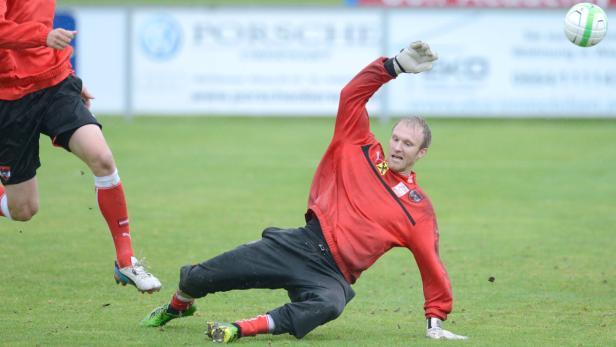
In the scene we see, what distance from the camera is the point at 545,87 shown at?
2216 cm

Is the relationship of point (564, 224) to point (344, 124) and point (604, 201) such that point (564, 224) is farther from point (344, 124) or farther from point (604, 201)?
point (344, 124)

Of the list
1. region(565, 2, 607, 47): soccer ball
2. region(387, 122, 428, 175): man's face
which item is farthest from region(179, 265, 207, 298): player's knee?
region(565, 2, 607, 47): soccer ball

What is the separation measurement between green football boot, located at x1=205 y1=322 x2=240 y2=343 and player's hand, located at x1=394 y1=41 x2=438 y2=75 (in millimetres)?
1973

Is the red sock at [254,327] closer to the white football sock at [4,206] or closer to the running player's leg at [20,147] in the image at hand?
the running player's leg at [20,147]

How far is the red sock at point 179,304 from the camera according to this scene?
741 centimetres

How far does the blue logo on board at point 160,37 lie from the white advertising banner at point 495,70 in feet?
14.0

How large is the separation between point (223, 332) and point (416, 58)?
2112mm

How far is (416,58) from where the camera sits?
716 cm

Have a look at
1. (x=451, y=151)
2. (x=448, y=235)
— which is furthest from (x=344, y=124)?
(x=451, y=151)

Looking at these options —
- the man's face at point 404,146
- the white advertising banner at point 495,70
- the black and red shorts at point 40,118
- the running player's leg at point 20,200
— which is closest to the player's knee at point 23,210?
the running player's leg at point 20,200

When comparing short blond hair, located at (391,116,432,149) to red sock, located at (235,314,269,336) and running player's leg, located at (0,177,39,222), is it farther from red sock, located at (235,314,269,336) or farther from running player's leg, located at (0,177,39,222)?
running player's leg, located at (0,177,39,222)

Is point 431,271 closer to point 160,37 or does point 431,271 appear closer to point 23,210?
point 23,210

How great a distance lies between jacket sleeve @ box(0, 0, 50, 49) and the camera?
7473 millimetres

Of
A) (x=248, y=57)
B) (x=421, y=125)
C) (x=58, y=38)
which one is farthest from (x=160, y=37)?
(x=421, y=125)
